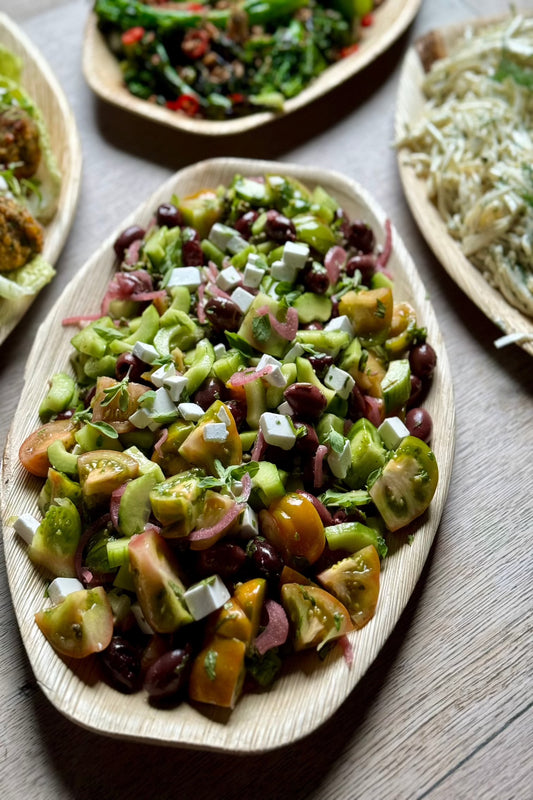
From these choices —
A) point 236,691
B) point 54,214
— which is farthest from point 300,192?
point 236,691

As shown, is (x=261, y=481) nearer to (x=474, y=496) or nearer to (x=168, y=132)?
(x=474, y=496)

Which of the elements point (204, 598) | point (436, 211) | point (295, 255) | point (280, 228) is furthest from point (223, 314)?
point (436, 211)

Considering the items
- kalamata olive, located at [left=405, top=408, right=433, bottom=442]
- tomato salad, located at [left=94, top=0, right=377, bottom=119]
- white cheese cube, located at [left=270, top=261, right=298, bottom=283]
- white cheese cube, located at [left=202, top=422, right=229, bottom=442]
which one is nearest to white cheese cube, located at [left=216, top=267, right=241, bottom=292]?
white cheese cube, located at [left=270, top=261, right=298, bottom=283]

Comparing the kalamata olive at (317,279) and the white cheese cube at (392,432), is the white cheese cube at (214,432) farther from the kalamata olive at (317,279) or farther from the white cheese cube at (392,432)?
the kalamata olive at (317,279)

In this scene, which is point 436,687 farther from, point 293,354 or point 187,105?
point 187,105

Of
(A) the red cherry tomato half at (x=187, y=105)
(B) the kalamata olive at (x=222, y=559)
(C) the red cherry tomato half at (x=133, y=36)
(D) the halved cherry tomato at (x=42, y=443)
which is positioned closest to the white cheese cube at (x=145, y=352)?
(D) the halved cherry tomato at (x=42, y=443)

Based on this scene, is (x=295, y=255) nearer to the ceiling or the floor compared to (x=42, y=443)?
nearer to the ceiling
